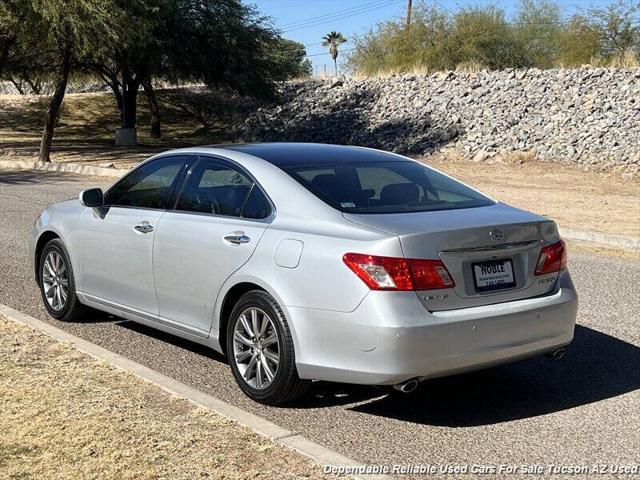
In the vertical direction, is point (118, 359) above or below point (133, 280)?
below

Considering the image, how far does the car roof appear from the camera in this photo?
250 inches

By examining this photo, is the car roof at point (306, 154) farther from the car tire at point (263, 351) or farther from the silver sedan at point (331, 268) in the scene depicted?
the car tire at point (263, 351)

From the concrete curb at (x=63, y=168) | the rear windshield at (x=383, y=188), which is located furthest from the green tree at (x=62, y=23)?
the rear windshield at (x=383, y=188)

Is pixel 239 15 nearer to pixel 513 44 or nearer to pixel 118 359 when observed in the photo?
pixel 513 44

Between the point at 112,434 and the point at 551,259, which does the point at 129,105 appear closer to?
the point at 551,259

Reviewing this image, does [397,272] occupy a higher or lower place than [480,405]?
higher

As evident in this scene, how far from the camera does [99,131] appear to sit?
48.3 meters

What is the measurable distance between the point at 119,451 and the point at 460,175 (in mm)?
22918

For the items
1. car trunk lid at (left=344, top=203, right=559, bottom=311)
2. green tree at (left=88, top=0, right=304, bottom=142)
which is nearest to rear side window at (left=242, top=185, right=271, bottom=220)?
car trunk lid at (left=344, top=203, right=559, bottom=311)

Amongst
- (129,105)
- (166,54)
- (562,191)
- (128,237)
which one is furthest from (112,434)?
(129,105)

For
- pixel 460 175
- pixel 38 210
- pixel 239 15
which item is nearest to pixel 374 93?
pixel 239 15

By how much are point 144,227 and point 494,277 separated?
2668mm

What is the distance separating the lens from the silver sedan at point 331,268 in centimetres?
518

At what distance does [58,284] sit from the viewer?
7.96 metres
